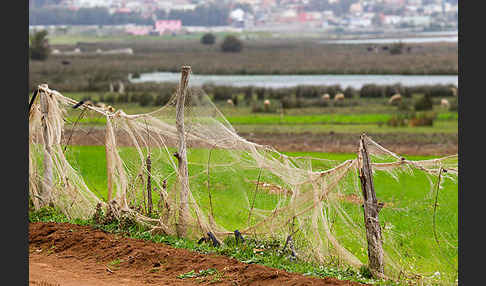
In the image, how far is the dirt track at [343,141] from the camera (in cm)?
3116

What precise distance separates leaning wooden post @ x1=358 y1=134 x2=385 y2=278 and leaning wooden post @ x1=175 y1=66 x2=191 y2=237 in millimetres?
3102

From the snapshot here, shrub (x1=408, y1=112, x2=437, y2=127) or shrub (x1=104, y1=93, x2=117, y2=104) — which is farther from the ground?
shrub (x1=104, y1=93, x2=117, y2=104)

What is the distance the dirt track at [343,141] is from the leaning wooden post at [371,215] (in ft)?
64.9

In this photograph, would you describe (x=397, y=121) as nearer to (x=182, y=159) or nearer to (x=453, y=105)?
(x=453, y=105)

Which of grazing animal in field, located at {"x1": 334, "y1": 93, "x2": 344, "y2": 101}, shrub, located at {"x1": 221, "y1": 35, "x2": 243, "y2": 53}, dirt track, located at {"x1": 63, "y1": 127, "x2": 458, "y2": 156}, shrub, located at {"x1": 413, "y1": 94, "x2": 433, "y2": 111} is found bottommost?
dirt track, located at {"x1": 63, "y1": 127, "x2": 458, "y2": 156}

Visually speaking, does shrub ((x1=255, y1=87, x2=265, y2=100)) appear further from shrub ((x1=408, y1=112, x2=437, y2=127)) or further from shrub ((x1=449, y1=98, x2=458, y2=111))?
shrub ((x1=408, y1=112, x2=437, y2=127))

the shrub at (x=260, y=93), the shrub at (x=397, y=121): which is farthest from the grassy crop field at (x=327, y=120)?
the shrub at (x=260, y=93)

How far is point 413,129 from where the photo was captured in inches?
1517

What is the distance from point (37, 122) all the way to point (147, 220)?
383 cm

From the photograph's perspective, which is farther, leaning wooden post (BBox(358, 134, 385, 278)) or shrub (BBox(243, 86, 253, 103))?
shrub (BBox(243, 86, 253, 103))

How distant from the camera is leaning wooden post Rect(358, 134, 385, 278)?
10.2 m

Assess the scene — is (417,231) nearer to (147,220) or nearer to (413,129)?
(147,220)

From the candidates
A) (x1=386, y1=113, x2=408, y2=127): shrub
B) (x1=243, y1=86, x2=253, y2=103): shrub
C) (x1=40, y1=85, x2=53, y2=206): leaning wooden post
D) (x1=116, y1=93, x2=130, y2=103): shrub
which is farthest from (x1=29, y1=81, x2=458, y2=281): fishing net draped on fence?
(x1=243, y1=86, x2=253, y2=103): shrub

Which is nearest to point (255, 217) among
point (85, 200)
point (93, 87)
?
point (85, 200)
